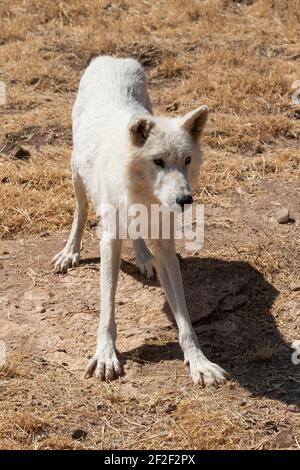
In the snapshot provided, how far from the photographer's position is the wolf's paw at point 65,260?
658 centimetres

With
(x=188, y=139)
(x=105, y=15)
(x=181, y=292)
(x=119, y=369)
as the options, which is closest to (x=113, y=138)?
(x=188, y=139)

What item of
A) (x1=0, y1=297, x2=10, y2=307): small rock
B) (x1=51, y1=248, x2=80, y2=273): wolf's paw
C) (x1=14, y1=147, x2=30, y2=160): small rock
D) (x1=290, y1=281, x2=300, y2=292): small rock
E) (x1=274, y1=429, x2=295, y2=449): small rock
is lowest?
(x1=0, y1=297, x2=10, y2=307): small rock

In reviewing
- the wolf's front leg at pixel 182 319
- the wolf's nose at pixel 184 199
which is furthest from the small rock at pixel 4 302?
the wolf's nose at pixel 184 199

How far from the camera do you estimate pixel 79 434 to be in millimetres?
4598

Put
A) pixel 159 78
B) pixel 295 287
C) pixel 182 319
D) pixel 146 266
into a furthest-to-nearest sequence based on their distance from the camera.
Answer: pixel 159 78, pixel 146 266, pixel 295 287, pixel 182 319

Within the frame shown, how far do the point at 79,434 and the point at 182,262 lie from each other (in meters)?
2.29

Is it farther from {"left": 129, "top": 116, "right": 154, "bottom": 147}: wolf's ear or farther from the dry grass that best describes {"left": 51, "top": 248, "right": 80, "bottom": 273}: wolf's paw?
{"left": 129, "top": 116, "right": 154, "bottom": 147}: wolf's ear

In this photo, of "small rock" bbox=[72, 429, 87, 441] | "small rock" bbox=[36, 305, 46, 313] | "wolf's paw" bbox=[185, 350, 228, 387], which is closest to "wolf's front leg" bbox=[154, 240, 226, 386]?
"wolf's paw" bbox=[185, 350, 228, 387]

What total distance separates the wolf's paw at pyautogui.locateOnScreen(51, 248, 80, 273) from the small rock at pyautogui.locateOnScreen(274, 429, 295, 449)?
2.60 meters

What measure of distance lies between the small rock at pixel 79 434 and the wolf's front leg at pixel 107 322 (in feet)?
2.00

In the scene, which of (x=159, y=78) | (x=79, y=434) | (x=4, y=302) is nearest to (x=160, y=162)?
(x=79, y=434)

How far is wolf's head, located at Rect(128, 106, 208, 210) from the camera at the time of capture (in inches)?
189

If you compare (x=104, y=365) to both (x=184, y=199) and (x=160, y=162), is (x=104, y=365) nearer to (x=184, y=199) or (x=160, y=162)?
(x=184, y=199)

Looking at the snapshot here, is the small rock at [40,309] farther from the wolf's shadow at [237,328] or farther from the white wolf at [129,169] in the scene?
the wolf's shadow at [237,328]
